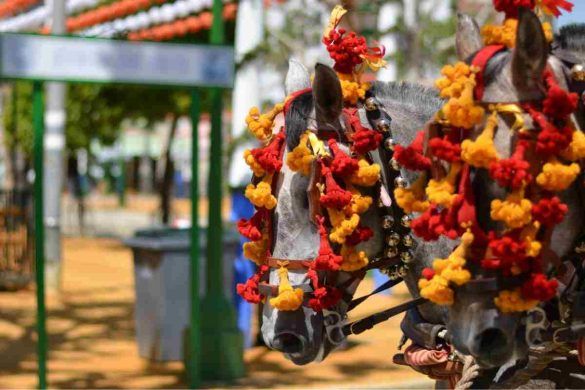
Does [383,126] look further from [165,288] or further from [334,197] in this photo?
[165,288]

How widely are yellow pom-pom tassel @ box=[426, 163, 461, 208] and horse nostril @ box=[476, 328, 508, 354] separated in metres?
0.38

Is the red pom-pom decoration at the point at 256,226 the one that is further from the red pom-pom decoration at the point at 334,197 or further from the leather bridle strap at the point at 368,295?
the leather bridle strap at the point at 368,295

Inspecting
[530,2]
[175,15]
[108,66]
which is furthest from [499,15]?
[175,15]

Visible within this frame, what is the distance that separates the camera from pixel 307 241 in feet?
12.4

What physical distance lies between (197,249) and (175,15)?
4914 mm

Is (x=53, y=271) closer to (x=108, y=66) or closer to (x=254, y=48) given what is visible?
(x=254, y=48)

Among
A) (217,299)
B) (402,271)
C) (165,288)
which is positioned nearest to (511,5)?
(402,271)

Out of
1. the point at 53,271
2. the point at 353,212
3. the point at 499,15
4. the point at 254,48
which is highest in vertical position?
the point at 254,48

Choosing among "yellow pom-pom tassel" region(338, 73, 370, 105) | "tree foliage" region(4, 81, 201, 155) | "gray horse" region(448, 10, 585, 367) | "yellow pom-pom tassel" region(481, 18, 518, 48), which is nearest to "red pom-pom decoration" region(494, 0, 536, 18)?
"yellow pom-pom tassel" region(481, 18, 518, 48)

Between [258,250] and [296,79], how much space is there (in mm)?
769

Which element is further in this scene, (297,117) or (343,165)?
(297,117)

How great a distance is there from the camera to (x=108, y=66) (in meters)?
7.66

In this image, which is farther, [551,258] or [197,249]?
[197,249]

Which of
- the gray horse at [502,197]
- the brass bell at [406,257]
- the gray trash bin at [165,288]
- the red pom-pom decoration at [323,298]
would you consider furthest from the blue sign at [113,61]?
the gray horse at [502,197]
